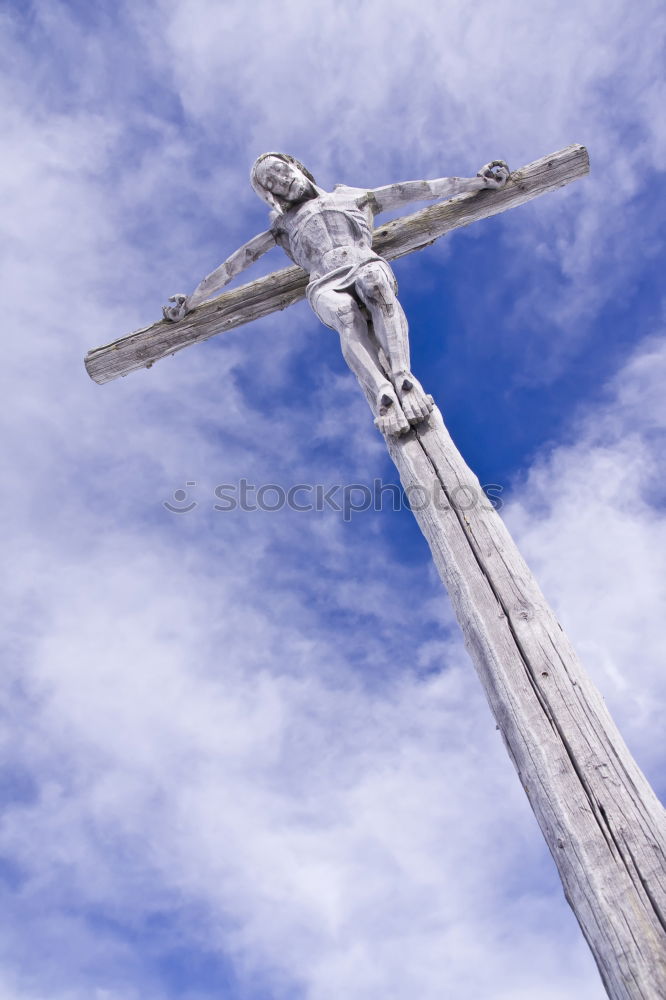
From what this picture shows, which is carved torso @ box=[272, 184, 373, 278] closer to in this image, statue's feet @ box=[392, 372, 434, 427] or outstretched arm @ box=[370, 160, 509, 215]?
outstretched arm @ box=[370, 160, 509, 215]

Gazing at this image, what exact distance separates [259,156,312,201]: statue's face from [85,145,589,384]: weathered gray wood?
2.30 ft

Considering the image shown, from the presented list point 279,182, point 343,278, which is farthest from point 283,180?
point 343,278

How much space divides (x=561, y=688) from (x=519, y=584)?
51 centimetres

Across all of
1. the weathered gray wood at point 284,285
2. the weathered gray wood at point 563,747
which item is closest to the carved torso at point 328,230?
the weathered gray wood at point 284,285

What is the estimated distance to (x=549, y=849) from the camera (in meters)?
2.42

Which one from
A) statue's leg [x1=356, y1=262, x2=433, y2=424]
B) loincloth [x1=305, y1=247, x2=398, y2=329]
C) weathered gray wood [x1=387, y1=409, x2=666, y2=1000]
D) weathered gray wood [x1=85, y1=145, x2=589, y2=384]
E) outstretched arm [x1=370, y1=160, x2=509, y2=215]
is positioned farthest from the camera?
weathered gray wood [x1=85, y1=145, x2=589, y2=384]

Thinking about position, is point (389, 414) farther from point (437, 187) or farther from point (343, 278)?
point (437, 187)

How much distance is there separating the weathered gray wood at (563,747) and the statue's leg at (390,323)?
0.71m

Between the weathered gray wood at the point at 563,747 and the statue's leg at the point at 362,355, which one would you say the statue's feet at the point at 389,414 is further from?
the weathered gray wood at the point at 563,747

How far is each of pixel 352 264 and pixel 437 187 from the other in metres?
1.50

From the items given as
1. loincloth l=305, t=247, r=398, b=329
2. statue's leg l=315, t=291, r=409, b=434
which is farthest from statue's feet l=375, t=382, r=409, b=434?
loincloth l=305, t=247, r=398, b=329

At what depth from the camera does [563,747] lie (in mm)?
2545

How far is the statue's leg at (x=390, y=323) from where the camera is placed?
399 centimetres

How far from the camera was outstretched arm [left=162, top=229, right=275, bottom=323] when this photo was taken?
18.1 ft
